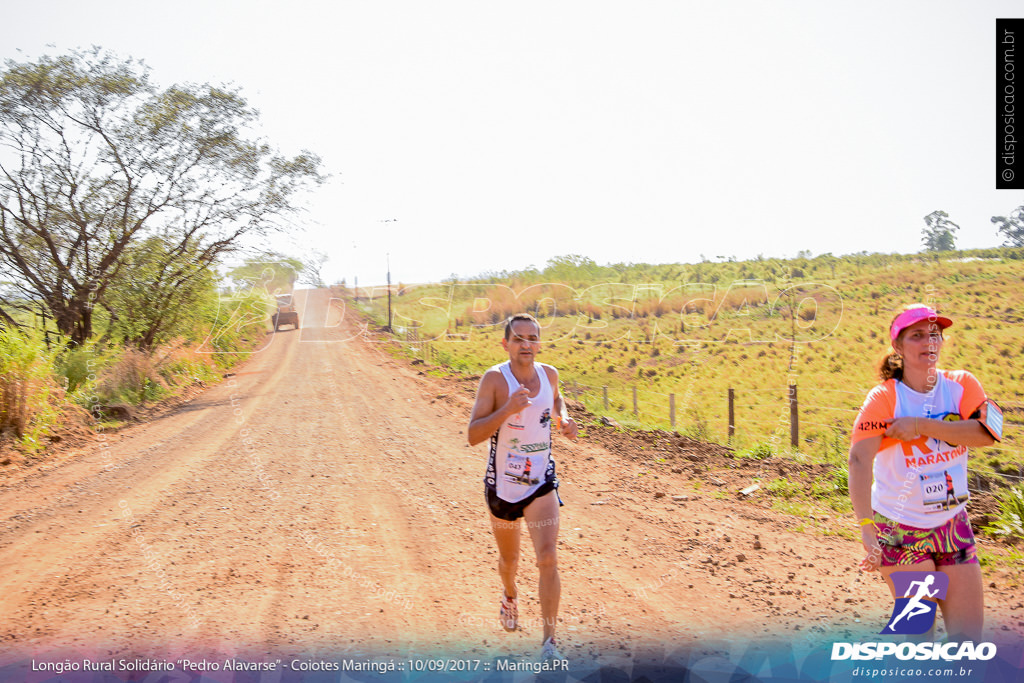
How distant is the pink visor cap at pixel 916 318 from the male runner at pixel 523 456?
1.86 meters

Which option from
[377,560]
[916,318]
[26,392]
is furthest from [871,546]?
[26,392]

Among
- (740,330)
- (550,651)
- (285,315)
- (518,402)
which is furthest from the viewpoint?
(285,315)

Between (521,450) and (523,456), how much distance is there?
4 cm

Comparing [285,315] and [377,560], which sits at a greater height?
[285,315]

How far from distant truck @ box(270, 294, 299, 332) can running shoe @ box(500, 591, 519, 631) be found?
36465mm

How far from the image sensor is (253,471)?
30.4 feet

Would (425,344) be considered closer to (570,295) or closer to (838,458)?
(570,295)

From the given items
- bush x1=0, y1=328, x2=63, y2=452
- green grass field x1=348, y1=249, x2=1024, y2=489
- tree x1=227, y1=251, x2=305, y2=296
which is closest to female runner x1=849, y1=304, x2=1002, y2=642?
bush x1=0, y1=328, x2=63, y2=452

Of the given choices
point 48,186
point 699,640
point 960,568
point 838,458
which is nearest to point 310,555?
point 699,640

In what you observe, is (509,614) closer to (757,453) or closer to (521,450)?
(521,450)

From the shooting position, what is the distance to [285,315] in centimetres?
4100

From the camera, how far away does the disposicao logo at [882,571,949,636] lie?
9.66ft

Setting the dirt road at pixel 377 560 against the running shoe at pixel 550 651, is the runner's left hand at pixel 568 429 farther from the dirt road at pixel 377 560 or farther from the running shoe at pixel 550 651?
the dirt road at pixel 377 560

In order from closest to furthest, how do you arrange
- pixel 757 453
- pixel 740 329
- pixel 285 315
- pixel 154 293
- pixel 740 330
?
pixel 757 453, pixel 154 293, pixel 740 330, pixel 740 329, pixel 285 315
